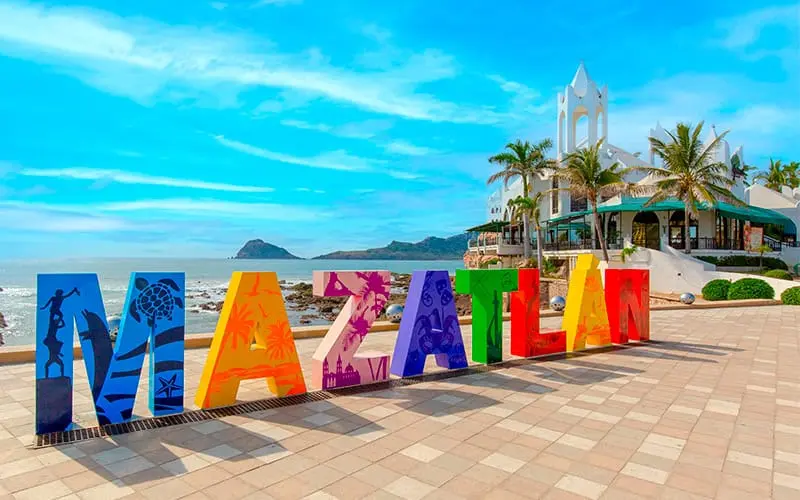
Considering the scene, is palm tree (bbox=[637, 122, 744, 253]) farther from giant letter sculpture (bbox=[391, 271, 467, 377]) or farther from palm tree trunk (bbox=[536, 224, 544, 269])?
giant letter sculpture (bbox=[391, 271, 467, 377])

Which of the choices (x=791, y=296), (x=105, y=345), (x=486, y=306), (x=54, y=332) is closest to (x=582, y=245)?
(x=791, y=296)

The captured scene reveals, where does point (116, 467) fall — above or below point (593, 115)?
below

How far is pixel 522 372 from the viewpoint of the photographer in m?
9.14

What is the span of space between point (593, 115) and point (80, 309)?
55.3 meters

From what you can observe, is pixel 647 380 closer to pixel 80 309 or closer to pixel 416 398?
pixel 416 398

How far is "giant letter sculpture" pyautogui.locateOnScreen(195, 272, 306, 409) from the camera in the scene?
6746mm

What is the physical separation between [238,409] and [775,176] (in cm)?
7304

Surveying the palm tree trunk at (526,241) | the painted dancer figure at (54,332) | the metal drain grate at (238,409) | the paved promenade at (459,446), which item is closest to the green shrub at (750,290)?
the paved promenade at (459,446)

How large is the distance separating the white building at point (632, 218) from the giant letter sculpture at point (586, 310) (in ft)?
80.3

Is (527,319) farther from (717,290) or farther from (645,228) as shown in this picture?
(645,228)

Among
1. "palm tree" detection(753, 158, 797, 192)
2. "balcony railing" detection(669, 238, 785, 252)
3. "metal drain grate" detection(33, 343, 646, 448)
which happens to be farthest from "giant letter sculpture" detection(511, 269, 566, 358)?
"palm tree" detection(753, 158, 797, 192)

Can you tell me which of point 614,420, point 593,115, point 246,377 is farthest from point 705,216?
point 246,377

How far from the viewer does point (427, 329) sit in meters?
8.74

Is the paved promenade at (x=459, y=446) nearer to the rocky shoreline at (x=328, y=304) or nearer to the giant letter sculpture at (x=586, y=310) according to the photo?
Answer: the giant letter sculpture at (x=586, y=310)
